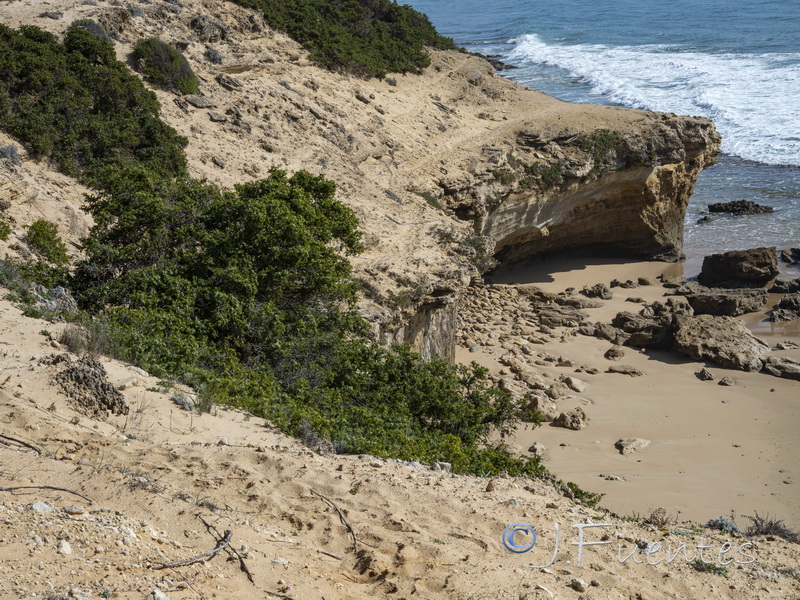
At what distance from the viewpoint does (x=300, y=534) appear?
21.1 ft

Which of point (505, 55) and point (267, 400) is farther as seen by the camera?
point (505, 55)

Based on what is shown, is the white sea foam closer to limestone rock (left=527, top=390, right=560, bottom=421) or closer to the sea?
the sea

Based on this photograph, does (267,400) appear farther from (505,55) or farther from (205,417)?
(505,55)

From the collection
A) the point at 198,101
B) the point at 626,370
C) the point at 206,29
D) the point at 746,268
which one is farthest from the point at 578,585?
the point at 206,29

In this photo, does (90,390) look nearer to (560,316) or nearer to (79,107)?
(79,107)

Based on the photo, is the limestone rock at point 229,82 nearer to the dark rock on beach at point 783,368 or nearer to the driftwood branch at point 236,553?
the dark rock on beach at point 783,368

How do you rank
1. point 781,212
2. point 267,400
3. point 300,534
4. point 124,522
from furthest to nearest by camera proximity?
point 781,212
point 267,400
point 300,534
point 124,522

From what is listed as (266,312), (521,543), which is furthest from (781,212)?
(521,543)

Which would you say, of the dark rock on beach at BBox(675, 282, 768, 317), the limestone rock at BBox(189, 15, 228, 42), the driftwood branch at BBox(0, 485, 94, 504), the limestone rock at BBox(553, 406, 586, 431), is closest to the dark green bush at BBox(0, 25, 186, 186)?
the limestone rock at BBox(189, 15, 228, 42)

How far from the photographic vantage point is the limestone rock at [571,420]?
49.6ft

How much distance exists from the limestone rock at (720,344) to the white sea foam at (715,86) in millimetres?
20412

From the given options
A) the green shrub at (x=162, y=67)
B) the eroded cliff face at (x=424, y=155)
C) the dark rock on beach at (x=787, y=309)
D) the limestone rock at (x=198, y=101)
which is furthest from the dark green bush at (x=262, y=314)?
the dark rock on beach at (x=787, y=309)

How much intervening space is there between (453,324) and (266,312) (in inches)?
243

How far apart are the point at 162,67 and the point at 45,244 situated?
852cm
